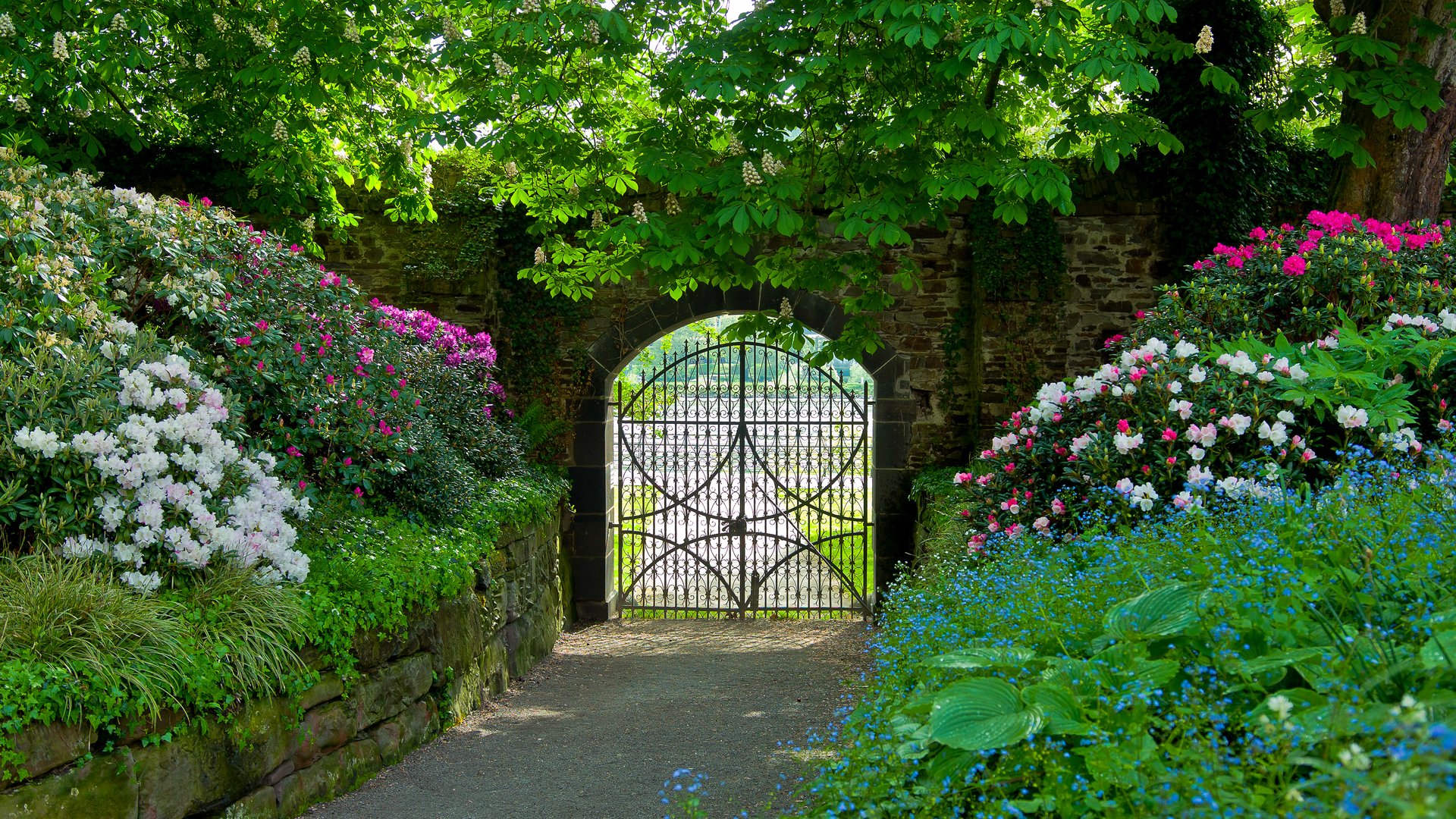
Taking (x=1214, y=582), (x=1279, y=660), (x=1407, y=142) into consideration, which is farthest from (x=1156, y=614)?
(x=1407, y=142)

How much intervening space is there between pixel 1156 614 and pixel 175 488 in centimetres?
315

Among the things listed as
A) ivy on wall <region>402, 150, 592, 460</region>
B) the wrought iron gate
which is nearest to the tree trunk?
the wrought iron gate

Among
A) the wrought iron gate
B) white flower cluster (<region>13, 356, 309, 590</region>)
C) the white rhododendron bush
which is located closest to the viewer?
white flower cluster (<region>13, 356, 309, 590</region>)

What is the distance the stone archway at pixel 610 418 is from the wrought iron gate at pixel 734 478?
227 millimetres

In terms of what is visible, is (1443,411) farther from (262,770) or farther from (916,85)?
(262,770)

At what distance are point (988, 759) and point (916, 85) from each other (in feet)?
13.4

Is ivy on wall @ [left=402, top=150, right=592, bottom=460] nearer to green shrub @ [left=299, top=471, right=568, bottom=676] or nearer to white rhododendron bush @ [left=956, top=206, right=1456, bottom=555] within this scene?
green shrub @ [left=299, top=471, right=568, bottom=676]

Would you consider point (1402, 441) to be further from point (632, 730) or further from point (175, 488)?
point (175, 488)

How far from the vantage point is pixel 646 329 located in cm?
905

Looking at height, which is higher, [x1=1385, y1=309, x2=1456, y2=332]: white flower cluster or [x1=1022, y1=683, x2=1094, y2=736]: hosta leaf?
[x1=1385, y1=309, x2=1456, y2=332]: white flower cluster

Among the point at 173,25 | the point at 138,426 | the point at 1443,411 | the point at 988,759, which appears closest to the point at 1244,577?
the point at 988,759

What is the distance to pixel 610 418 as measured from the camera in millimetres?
9297

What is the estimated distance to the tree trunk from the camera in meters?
6.79

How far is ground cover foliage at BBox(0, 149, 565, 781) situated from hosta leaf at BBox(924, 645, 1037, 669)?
2.23m
